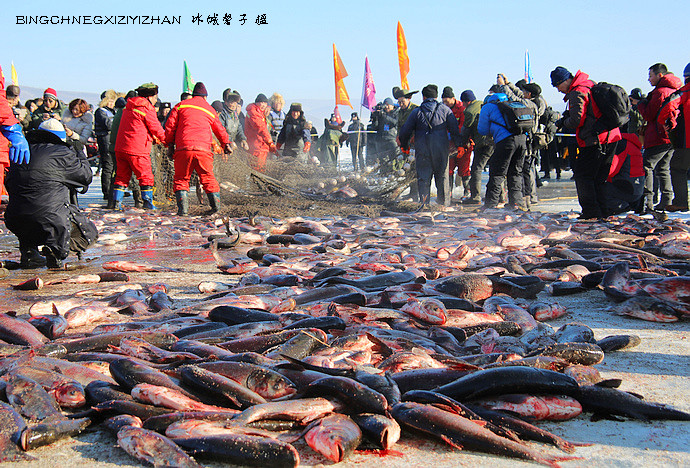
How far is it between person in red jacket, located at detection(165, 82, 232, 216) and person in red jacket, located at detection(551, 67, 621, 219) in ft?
20.1

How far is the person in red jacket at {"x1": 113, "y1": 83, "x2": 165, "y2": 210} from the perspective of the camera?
11.0 meters

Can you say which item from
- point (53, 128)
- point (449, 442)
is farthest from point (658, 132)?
point (449, 442)

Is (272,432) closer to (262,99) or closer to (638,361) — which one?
(638,361)

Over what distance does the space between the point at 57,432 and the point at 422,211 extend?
9559mm

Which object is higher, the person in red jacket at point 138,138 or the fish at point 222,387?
the person in red jacket at point 138,138

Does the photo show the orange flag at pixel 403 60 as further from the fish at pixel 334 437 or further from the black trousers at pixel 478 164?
the fish at pixel 334 437

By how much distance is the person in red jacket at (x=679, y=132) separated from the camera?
29.5 feet

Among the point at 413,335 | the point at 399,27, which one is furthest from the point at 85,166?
the point at 399,27

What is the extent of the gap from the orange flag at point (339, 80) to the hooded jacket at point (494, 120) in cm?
1117

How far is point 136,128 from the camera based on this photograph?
36.1 feet

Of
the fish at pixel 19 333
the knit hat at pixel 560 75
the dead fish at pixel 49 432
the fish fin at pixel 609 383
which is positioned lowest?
the fish fin at pixel 609 383

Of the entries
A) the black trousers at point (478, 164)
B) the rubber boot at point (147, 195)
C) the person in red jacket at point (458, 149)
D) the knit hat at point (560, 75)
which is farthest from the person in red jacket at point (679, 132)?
the rubber boot at point (147, 195)

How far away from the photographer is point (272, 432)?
2.17 metres

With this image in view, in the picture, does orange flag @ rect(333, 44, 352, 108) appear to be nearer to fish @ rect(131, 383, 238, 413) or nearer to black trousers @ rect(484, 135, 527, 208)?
black trousers @ rect(484, 135, 527, 208)
